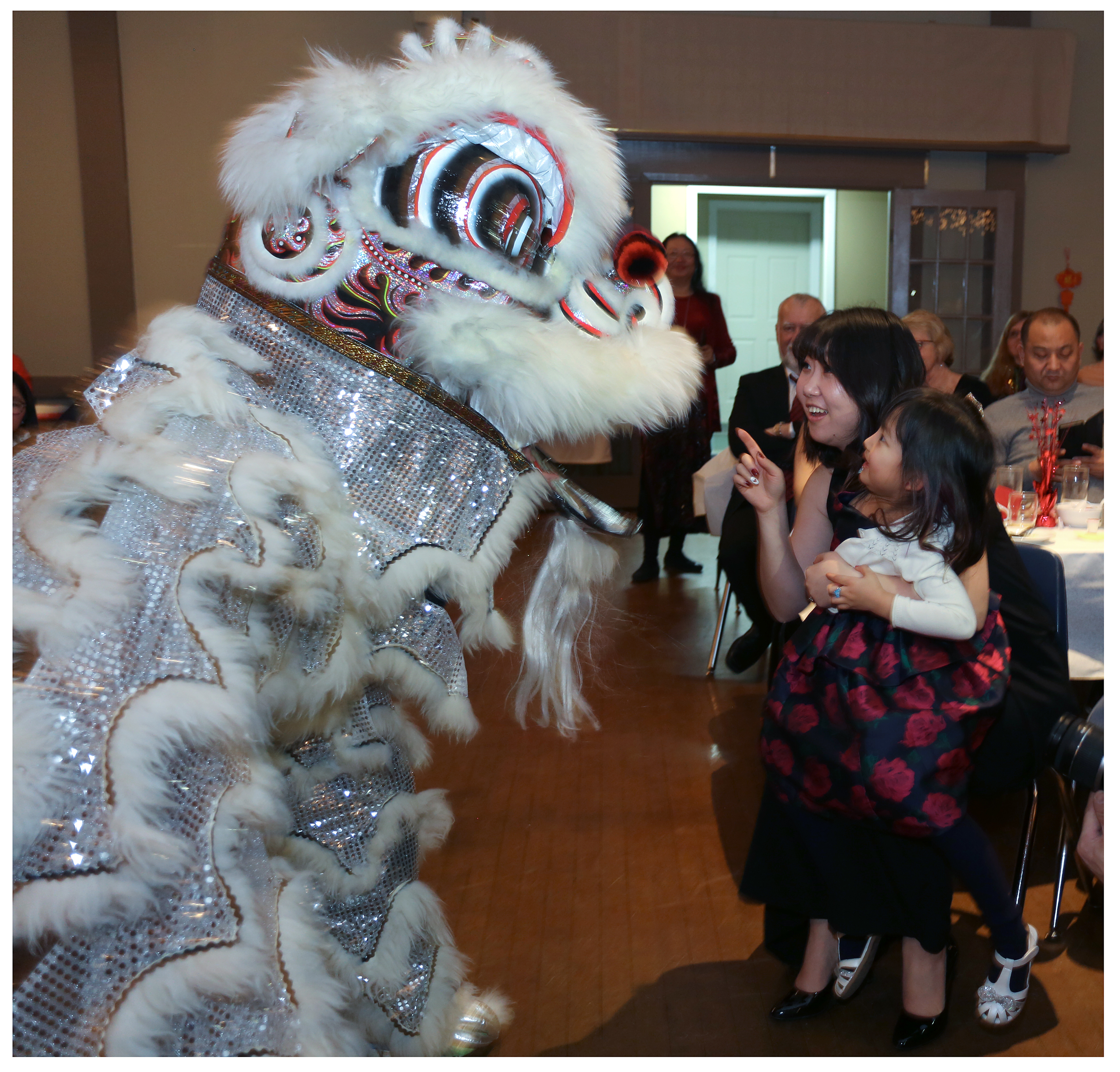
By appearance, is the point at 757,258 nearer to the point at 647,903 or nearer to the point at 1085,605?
the point at 1085,605

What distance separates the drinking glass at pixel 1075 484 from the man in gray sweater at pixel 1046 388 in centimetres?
49

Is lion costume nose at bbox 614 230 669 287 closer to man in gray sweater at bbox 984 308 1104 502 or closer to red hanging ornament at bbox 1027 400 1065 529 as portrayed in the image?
red hanging ornament at bbox 1027 400 1065 529

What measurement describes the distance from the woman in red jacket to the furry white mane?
12.2ft

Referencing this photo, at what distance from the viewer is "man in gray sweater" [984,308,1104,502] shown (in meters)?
2.93

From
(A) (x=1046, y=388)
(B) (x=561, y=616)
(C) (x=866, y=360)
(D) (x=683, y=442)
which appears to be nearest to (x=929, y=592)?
(C) (x=866, y=360)

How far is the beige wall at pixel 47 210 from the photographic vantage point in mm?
5500

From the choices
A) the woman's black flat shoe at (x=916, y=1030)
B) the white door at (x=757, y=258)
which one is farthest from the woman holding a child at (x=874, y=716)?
the white door at (x=757, y=258)

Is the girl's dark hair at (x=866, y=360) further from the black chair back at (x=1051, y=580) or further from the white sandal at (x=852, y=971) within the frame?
the white sandal at (x=852, y=971)

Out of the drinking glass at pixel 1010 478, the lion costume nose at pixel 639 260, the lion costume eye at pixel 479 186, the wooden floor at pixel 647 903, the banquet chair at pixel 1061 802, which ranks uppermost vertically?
the lion costume eye at pixel 479 186

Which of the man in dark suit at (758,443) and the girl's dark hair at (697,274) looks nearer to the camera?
the man in dark suit at (758,443)

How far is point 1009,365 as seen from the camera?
13.0 feet

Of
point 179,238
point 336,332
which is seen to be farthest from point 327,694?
point 179,238

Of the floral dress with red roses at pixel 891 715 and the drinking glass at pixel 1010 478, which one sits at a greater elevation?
the drinking glass at pixel 1010 478

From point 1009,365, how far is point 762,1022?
131 inches
